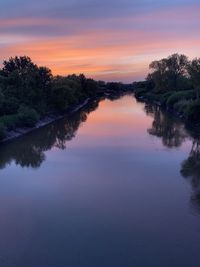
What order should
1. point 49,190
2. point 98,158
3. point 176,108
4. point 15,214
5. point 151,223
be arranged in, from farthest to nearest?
point 176,108, point 98,158, point 49,190, point 15,214, point 151,223

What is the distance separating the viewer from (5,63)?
62.3m

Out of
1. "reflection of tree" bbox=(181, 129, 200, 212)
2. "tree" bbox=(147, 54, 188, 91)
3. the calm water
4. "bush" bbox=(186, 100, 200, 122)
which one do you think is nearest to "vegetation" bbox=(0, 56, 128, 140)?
the calm water

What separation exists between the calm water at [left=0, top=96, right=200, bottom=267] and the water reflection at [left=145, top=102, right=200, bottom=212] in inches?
2.4

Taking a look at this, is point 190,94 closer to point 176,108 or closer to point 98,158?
point 176,108

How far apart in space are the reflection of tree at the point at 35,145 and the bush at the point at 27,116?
1.05 meters

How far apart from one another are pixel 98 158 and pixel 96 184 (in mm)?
5920

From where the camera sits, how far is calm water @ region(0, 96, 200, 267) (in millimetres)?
10422

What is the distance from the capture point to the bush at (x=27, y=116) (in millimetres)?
36272

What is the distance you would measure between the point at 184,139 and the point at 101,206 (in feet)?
55.7

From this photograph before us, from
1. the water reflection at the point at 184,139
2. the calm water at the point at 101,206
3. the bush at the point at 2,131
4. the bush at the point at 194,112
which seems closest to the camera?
the calm water at the point at 101,206

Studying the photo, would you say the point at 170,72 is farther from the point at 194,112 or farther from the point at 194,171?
the point at 194,171

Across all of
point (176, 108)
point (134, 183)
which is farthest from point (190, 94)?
point (134, 183)

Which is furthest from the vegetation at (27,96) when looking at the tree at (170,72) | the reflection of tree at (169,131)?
the tree at (170,72)

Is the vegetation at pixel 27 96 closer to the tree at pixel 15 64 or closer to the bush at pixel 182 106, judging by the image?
the tree at pixel 15 64
